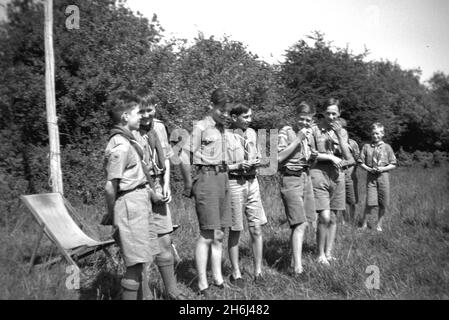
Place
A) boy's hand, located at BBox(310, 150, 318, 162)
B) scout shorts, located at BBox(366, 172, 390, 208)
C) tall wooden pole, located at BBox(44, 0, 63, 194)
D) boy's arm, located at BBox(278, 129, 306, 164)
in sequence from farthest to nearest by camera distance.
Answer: tall wooden pole, located at BBox(44, 0, 63, 194), scout shorts, located at BBox(366, 172, 390, 208), boy's hand, located at BBox(310, 150, 318, 162), boy's arm, located at BBox(278, 129, 306, 164)

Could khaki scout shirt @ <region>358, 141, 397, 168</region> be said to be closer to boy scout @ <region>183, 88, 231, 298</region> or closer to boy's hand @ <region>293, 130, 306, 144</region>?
boy's hand @ <region>293, 130, 306, 144</region>

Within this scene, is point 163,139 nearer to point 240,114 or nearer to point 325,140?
point 240,114

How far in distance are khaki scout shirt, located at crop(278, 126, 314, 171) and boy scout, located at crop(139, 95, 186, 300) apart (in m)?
1.29

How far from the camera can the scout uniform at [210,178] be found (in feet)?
12.6

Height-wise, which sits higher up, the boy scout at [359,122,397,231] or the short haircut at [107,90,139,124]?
the short haircut at [107,90,139,124]

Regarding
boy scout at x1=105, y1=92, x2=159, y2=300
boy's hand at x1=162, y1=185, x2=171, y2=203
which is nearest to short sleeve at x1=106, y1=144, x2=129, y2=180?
boy scout at x1=105, y1=92, x2=159, y2=300

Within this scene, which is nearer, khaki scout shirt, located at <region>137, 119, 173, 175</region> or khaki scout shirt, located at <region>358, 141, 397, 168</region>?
khaki scout shirt, located at <region>137, 119, 173, 175</region>

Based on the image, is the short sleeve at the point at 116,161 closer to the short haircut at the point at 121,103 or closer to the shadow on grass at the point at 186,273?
the short haircut at the point at 121,103

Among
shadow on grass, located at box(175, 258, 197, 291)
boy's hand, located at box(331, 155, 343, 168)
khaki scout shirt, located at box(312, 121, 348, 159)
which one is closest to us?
shadow on grass, located at box(175, 258, 197, 291)

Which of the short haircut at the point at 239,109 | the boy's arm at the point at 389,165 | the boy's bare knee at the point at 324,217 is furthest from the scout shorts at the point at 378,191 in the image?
the short haircut at the point at 239,109

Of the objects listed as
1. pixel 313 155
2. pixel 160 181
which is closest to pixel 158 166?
pixel 160 181

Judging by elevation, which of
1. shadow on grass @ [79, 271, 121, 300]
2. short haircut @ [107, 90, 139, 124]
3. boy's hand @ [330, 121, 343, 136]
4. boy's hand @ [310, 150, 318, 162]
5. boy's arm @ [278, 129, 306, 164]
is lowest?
shadow on grass @ [79, 271, 121, 300]

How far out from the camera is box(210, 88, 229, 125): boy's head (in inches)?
157
